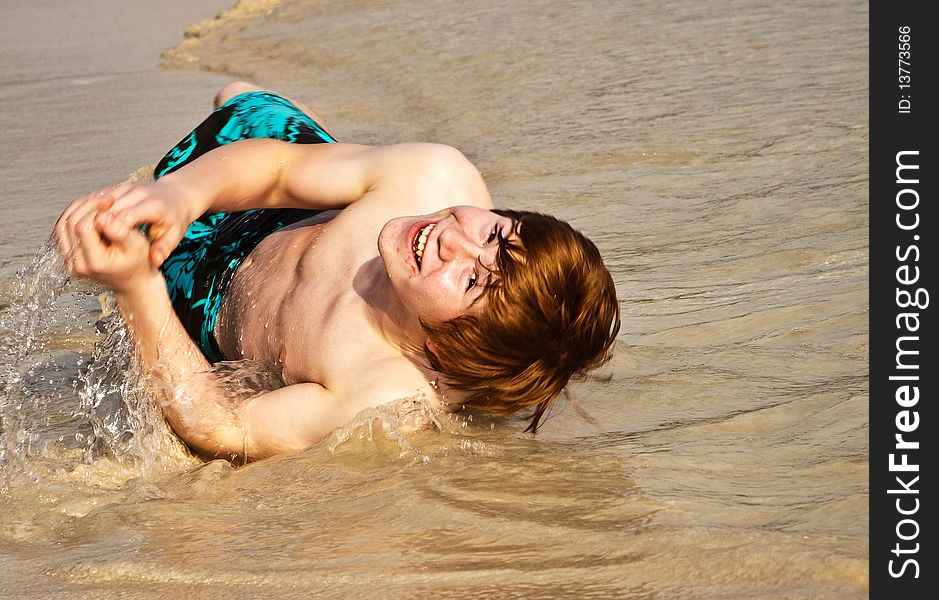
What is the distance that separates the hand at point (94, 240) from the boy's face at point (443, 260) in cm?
58

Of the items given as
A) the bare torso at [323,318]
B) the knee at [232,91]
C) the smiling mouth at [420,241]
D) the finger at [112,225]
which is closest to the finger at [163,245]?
the finger at [112,225]

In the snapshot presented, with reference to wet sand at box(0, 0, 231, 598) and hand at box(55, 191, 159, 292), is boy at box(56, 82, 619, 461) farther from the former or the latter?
wet sand at box(0, 0, 231, 598)

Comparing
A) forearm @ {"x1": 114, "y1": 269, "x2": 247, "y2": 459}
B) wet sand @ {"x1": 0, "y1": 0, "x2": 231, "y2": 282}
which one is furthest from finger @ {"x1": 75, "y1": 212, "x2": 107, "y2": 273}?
wet sand @ {"x1": 0, "y1": 0, "x2": 231, "y2": 282}

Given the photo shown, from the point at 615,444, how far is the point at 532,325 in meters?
0.35

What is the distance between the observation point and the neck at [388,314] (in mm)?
2740

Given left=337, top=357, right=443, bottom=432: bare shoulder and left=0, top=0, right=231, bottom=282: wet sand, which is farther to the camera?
left=0, top=0, right=231, bottom=282: wet sand

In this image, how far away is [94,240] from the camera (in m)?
2.37

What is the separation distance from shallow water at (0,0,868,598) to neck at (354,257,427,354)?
26 cm

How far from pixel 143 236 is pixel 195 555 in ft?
2.39

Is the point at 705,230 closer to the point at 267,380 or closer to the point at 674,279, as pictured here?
the point at 674,279

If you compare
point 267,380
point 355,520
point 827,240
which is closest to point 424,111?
point 827,240

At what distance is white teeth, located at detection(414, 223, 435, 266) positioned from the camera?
8.59 feet

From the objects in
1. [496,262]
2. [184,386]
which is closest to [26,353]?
[184,386]
